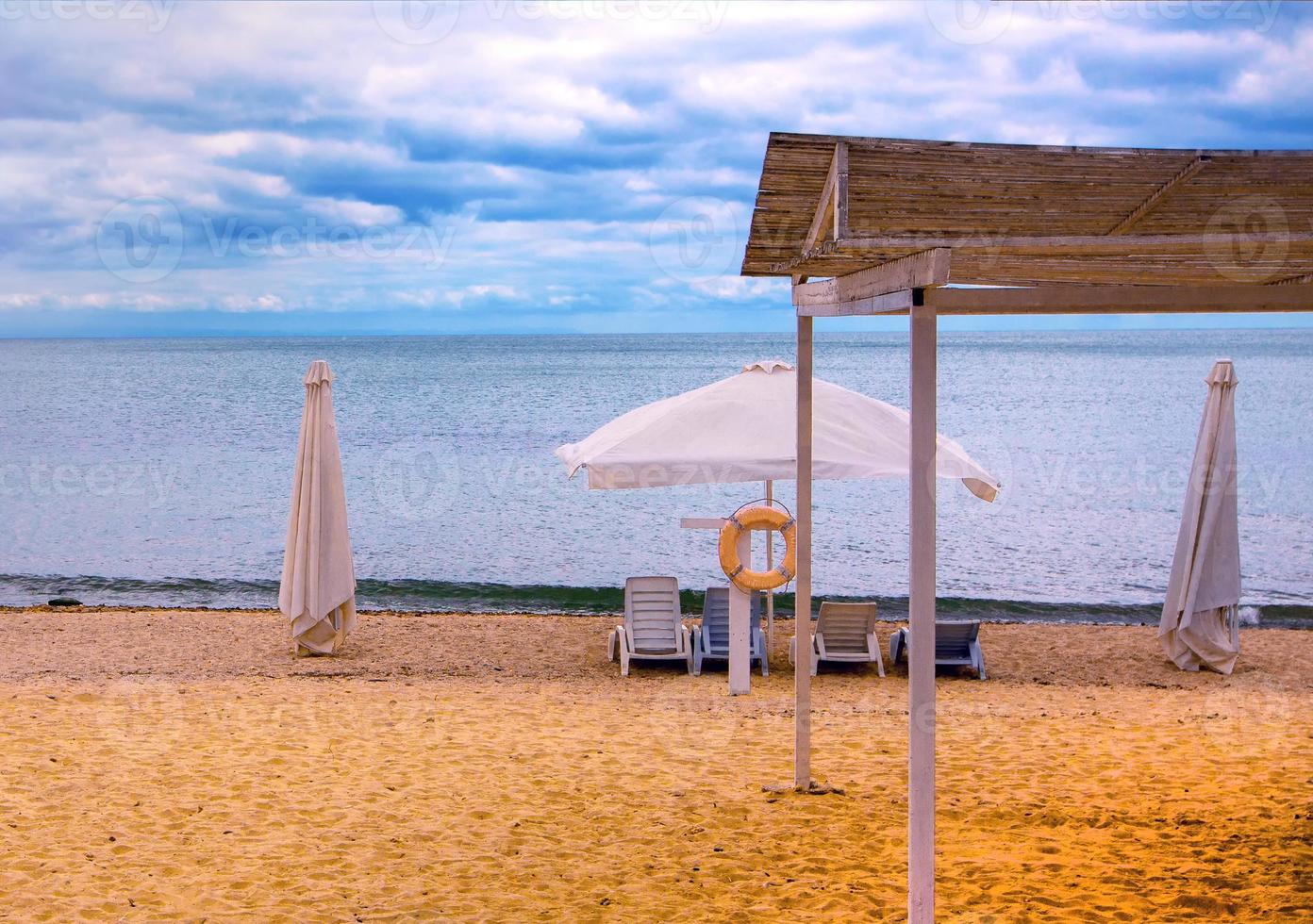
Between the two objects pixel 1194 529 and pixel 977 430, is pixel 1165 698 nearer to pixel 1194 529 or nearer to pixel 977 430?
pixel 1194 529

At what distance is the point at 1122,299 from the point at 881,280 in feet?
2.52

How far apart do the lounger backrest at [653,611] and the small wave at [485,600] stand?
3.91m

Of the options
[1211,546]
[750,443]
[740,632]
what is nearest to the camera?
[750,443]

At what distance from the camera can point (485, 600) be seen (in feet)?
48.1

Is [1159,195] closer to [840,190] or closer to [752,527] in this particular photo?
[840,190]

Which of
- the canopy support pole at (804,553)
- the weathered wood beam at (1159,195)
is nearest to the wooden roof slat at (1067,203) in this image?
the weathered wood beam at (1159,195)

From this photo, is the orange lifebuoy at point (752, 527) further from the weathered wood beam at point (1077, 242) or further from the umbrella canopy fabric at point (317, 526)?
the weathered wood beam at point (1077, 242)

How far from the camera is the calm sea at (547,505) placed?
15828 mm

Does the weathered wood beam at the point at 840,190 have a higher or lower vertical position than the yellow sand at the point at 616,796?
higher

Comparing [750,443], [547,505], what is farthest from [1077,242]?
[547,505]

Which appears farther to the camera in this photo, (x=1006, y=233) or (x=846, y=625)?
(x=846, y=625)

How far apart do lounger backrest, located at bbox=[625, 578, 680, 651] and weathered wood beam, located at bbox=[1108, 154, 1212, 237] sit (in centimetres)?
584

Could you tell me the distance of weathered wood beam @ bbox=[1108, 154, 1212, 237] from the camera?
3.45 m

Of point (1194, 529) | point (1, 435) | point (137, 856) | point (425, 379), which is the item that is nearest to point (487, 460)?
point (1, 435)
